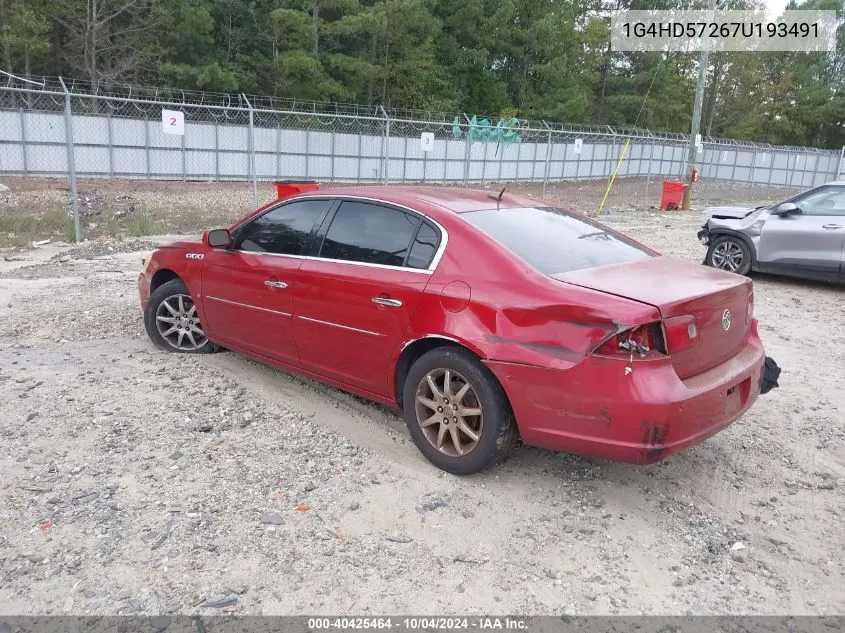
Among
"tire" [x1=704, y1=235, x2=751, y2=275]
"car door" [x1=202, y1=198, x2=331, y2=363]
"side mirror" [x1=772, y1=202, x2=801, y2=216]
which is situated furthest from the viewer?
"tire" [x1=704, y1=235, x2=751, y2=275]

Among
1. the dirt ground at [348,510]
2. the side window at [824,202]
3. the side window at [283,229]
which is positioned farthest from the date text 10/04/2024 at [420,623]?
the side window at [824,202]

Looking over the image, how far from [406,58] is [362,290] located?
3688 cm

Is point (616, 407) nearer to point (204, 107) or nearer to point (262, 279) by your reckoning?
point (262, 279)

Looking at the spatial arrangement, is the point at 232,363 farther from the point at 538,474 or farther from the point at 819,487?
the point at 819,487

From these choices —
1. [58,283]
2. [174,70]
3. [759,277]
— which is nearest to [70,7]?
[174,70]

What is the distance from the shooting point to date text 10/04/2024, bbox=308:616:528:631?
2789 millimetres

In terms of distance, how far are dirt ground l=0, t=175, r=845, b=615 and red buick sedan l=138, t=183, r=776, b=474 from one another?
0.38 metres

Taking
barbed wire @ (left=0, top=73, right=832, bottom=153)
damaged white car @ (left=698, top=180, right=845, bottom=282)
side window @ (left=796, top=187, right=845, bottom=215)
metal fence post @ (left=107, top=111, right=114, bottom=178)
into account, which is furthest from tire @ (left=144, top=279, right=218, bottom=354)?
metal fence post @ (left=107, top=111, right=114, bottom=178)

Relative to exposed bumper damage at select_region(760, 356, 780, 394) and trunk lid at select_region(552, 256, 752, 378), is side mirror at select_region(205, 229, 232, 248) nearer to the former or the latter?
trunk lid at select_region(552, 256, 752, 378)

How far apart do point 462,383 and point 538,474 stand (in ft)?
2.41

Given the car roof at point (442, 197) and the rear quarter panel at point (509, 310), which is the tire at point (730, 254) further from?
the rear quarter panel at point (509, 310)

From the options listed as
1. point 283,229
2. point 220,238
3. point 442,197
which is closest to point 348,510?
point 442,197

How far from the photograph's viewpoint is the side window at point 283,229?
15.6ft

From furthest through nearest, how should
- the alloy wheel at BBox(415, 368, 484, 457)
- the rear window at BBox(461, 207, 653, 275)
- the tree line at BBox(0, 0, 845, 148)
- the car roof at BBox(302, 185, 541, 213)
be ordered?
1. the tree line at BBox(0, 0, 845, 148)
2. the car roof at BBox(302, 185, 541, 213)
3. the rear window at BBox(461, 207, 653, 275)
4. the alloy wheel at BBox(415, 368, 484, 457)
